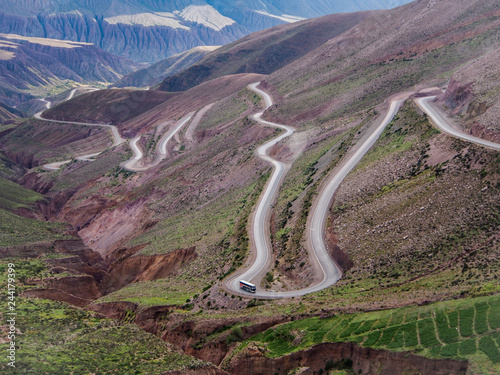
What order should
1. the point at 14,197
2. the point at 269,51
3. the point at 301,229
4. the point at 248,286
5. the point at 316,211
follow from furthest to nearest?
1. the point at 269,51
2. the point at 14,197
3. the point at 316,211
4. the point at 301,229
5. the point at 248,286

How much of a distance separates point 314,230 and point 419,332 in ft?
59.0

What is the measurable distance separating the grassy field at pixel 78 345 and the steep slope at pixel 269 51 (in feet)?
422

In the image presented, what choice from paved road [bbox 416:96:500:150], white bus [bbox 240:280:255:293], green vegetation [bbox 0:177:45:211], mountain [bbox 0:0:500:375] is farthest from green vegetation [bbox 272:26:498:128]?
white bus [bbox 240:280:255:293]

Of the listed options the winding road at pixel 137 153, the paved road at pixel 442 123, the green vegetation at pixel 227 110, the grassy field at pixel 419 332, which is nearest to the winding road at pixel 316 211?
the paved road at pixel 442 123

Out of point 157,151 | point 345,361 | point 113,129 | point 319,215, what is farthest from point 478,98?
point 113,129

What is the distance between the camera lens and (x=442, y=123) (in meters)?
47.4

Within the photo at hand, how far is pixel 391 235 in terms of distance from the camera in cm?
3516

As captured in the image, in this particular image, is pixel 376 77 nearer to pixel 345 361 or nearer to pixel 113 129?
pixel 345 361

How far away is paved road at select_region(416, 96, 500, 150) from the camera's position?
39.7m

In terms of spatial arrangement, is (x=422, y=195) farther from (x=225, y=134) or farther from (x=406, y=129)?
(x=225, y=134)

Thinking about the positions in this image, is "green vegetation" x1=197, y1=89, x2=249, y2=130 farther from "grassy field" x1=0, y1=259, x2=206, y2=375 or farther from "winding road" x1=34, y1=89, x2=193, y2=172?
"grassy field" x1=0, y1=259, x2=206, y2=375

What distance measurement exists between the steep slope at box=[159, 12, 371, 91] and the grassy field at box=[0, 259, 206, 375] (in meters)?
129

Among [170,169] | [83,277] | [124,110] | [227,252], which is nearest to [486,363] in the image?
[227,252]

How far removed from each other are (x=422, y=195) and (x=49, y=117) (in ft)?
391
